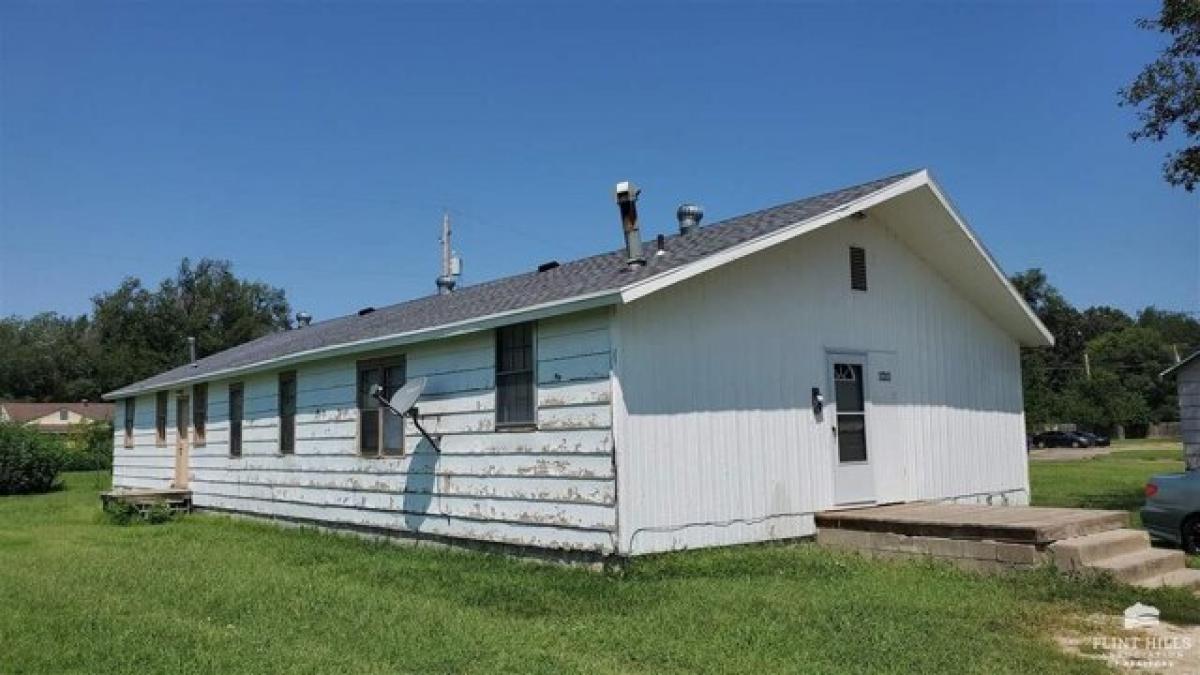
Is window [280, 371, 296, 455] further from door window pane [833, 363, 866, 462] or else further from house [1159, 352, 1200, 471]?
house [1159, 352, 1200, 471]

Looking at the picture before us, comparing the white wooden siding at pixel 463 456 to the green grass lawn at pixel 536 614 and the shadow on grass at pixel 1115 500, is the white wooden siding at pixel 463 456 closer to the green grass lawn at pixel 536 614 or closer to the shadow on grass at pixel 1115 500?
the green grass lawn at pixel 536 614

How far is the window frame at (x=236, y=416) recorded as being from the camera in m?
17.2

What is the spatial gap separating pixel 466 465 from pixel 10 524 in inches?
405

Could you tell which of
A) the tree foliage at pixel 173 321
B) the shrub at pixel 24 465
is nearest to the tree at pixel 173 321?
the tree foliage at pixel 173 321

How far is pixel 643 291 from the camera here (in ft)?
29.0

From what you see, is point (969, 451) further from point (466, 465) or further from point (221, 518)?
point (221, 518)

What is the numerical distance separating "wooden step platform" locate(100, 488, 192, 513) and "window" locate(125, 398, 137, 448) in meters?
4.30

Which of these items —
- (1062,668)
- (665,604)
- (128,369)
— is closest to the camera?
(1062,668)

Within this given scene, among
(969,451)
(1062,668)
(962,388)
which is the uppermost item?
(962,388)

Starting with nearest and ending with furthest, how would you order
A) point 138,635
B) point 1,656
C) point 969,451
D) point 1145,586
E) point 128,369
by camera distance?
point 1,656 < point 138,635 < point 1145,586 < point 969,451 < point 128,369

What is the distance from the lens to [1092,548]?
28.7ft

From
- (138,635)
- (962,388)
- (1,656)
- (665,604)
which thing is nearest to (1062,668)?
(665,604)

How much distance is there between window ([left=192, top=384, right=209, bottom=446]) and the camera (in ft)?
61.7

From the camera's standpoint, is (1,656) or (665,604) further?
(665,604)
